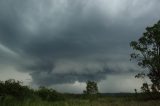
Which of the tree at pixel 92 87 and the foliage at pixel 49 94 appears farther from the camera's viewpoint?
the tree at pixel 92 87

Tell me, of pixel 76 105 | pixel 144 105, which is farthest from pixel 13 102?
pixel 144 105

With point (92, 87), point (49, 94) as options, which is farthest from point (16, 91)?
point (92, 87)

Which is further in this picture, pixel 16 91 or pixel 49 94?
pixel 49 94

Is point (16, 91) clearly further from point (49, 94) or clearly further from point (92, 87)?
point (92, 87)

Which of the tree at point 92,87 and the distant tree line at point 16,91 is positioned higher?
the tree at point 92,87

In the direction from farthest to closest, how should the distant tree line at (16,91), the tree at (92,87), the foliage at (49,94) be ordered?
the tree at (92,87)
the foliage at (49,94)
the distant tree line at (16,91)

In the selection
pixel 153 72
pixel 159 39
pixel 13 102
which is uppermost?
pixel 159 39

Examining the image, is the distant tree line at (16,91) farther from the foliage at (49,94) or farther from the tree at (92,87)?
the tree at (92,87)

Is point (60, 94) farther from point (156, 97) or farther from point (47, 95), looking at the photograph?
point (156, 97)

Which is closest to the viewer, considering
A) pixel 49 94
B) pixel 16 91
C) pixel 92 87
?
pixel 16 91

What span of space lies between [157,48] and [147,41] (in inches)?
78.5

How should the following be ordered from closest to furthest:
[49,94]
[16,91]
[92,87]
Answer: [16,91] → [49,94] → [92,87]

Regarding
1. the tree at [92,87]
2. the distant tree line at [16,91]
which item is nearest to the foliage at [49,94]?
the distant tree line at [16,91]

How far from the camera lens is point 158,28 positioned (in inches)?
2463
